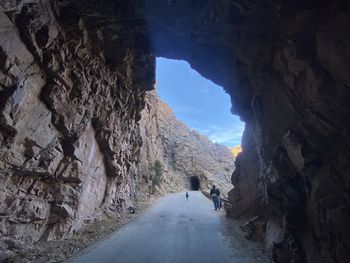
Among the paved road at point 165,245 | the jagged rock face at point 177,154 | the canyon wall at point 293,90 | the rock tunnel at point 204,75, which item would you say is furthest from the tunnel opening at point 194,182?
the canyon wall at point 293,90

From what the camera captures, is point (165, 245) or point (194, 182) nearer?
point (165, 245)

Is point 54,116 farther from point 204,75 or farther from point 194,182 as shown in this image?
point 194,182

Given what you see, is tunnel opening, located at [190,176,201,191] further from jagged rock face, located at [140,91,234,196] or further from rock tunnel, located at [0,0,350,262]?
rock tunnel, located at [0,0,350,262]

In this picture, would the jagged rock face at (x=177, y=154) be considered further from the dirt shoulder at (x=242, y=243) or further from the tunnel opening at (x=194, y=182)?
the dirt shoulder at (x=242, y=243)

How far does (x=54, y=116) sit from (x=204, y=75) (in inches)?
316

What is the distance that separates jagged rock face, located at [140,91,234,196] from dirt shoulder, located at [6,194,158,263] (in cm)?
1843

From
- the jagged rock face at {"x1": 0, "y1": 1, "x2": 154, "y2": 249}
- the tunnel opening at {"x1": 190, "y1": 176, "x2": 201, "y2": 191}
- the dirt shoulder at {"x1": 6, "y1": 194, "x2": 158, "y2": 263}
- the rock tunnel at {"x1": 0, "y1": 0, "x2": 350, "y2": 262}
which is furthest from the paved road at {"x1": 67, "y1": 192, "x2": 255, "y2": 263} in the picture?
the tunnel opening at {"x1": 190, "y1": 176, "x2": 201, "y2": 191}

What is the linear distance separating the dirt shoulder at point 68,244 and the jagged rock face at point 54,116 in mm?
508

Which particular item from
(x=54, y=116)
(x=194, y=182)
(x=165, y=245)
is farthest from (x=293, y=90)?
(x=194, y=182)

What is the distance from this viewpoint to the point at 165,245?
449 inches

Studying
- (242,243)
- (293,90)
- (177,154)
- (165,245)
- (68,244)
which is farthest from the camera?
(177,154)

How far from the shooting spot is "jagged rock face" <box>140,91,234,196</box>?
1652 inches

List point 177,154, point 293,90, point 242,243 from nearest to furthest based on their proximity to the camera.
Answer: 1. point 293,90
2. point 242,243
3. point 177,154

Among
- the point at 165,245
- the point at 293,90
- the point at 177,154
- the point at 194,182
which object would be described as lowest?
the point at 165,245
